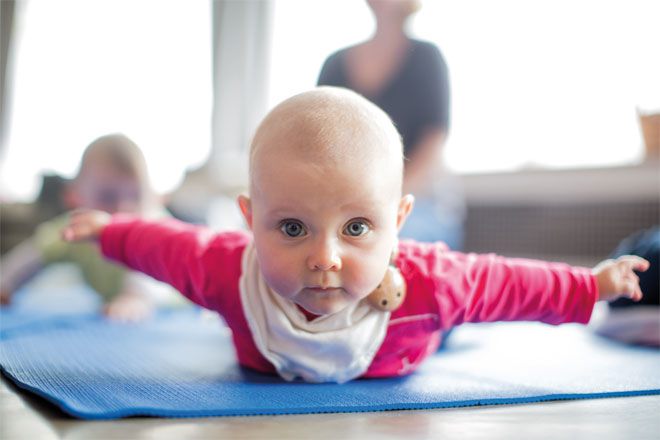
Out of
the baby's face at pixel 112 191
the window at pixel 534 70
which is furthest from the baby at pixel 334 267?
the window at pixel 534 70

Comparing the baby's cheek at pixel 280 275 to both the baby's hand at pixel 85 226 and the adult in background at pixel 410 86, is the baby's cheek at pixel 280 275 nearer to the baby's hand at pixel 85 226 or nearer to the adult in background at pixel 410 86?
the baby's hand at pixel 85 226

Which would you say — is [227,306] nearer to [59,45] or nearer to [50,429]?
[50,429]

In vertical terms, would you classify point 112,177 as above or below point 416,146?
below

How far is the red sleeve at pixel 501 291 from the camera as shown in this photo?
961 mm

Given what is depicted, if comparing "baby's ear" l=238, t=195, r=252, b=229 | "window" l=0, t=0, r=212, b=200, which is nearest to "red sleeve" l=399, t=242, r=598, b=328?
"baby's ear" l=238, t=195, r=252, b=229

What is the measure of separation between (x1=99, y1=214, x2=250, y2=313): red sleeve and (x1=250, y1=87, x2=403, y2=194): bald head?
185 mm

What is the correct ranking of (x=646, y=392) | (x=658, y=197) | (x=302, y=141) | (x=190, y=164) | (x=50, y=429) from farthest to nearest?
(x=190, y=164) < (x=658, y=197) < (x=646, y=392) < (x=302, y=141) < (x=50, y=429)

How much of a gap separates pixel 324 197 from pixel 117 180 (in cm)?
112

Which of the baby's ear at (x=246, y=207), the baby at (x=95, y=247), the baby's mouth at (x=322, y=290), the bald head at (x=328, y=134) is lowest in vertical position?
the baby at (x=95, y=247)

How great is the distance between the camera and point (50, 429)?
71 centimetres

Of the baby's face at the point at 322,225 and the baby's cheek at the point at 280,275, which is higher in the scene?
the baby's face at the point at 322,225

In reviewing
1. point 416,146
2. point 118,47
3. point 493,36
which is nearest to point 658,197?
point 493,36

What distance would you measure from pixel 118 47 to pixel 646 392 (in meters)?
3.27

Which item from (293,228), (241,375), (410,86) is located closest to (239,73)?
(410,86)
